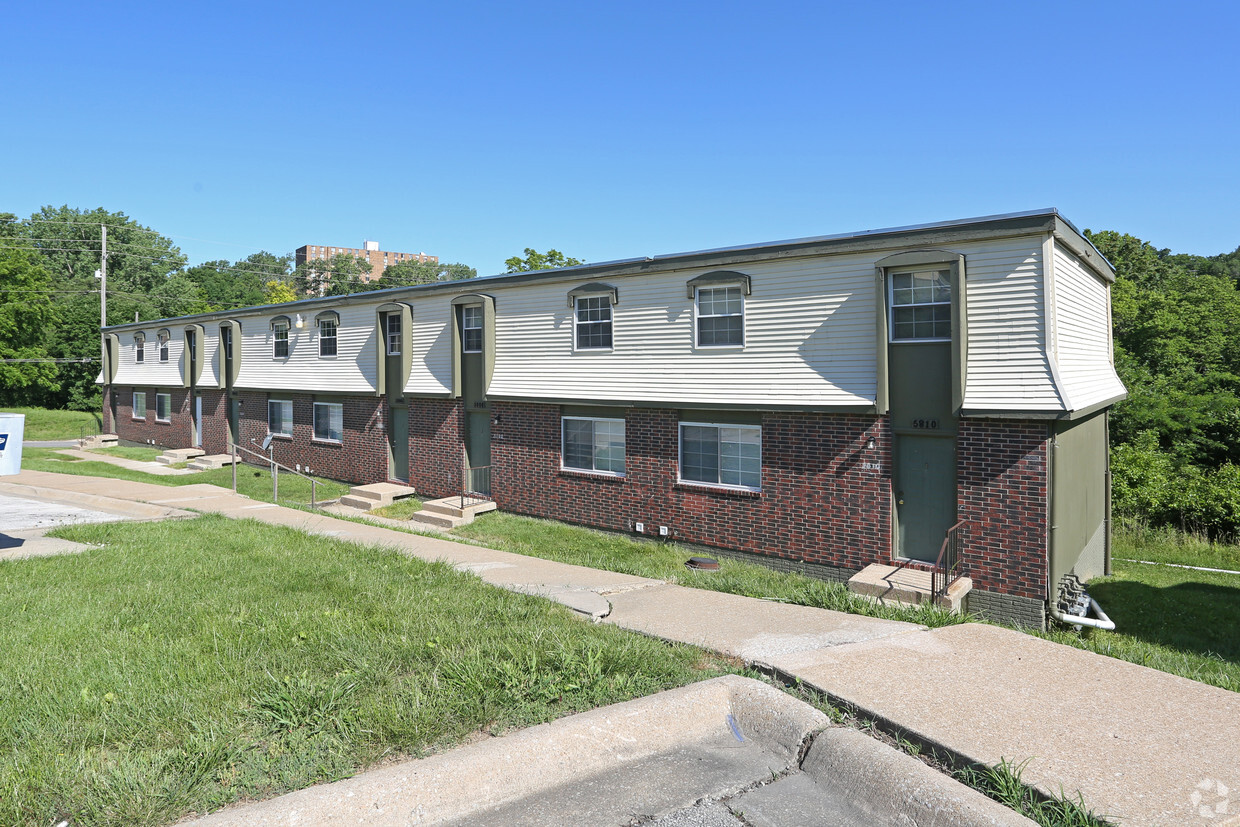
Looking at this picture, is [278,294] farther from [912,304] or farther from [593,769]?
[593,769]

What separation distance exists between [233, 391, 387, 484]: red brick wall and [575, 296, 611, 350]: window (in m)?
7.64

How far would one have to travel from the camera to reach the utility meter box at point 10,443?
1007 cm

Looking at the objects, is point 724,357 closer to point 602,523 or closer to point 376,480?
point 602,523

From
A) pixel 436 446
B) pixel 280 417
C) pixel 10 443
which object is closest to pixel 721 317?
pixel 436 446

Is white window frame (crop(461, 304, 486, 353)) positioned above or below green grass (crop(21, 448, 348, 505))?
above

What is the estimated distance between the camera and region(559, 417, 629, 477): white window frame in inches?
610

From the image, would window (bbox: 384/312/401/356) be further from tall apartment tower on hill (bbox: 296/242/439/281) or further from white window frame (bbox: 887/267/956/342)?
tall apartment tower on hill (bbox: 296/242/439/281)

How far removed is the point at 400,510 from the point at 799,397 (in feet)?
35.0

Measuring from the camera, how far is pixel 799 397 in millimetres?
12633

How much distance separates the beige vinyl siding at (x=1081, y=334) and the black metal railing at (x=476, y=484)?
39.9ft

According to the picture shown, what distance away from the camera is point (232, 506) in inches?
670

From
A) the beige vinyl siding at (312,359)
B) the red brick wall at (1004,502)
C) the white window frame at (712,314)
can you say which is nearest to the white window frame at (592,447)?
the white window frame at (712,314)

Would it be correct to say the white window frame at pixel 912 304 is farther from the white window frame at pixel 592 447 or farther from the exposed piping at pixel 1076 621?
the white window frame at pixel 592 447

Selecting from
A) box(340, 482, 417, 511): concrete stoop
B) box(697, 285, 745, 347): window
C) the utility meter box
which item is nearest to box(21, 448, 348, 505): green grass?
box(340, 482, 417, 511): concrete stoop
